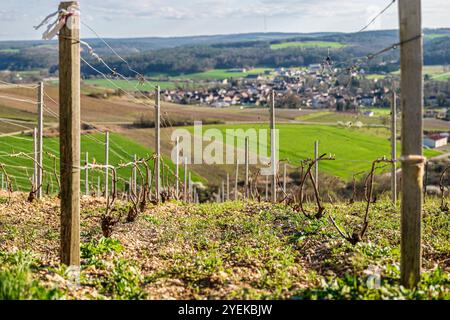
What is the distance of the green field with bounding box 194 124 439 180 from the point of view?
38750 millimetres

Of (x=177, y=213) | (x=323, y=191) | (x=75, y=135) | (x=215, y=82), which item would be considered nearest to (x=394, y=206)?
(x=177, y=213)

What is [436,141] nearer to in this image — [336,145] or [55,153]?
[336,145]

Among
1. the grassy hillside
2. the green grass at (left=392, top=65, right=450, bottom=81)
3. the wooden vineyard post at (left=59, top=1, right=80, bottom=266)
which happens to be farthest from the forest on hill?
the wooden vineyard post at (left=59, top=1, right=80, bottom=266)

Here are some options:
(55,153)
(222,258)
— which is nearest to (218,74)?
(55,153)

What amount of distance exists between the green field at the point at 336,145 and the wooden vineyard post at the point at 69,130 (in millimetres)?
30305

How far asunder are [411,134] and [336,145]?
3661 cm

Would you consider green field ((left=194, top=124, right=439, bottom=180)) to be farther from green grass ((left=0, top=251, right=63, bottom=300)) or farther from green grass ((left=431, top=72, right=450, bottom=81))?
green grass ((left=0, top=251, right=63, bottom=300))

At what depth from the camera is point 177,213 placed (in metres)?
13.8

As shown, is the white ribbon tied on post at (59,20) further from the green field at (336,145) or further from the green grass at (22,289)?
the green field at (336,145)

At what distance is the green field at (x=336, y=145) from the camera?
38750mm

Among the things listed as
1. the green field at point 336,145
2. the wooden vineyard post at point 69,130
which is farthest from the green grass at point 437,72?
the wooden vineyard post at point 69,130

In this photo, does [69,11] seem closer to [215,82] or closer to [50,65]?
[50,65]

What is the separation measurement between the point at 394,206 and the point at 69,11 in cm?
939

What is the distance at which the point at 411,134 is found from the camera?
5812mm
